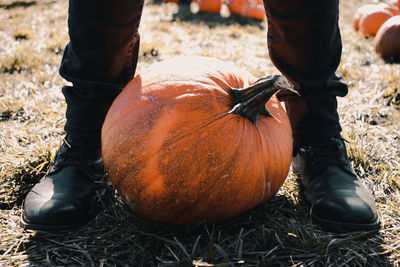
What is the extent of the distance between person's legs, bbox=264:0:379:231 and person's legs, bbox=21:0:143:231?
0.76 metres

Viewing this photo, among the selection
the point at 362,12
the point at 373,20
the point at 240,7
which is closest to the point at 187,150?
the point at 373,20

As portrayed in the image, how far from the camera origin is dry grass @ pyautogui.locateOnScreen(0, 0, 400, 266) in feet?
4.67

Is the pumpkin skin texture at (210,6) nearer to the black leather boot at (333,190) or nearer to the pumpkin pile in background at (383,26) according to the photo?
the pumpkin pile in background at (383,26)

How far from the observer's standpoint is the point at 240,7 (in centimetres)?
639

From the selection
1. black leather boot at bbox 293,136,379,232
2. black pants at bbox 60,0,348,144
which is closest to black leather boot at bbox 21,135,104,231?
black pants at bbox 60,0,348,144

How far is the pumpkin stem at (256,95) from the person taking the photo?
4.75ft

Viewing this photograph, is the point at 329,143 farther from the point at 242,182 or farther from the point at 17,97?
the point at 17,97

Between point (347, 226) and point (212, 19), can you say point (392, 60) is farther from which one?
point (212, 19)

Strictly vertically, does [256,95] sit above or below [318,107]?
above

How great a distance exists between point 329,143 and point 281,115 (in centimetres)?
39

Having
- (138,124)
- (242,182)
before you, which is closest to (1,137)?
(138,124)

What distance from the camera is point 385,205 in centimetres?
175

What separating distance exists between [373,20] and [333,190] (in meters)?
4.23

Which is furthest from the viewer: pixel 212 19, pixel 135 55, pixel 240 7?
pixel 240 7
